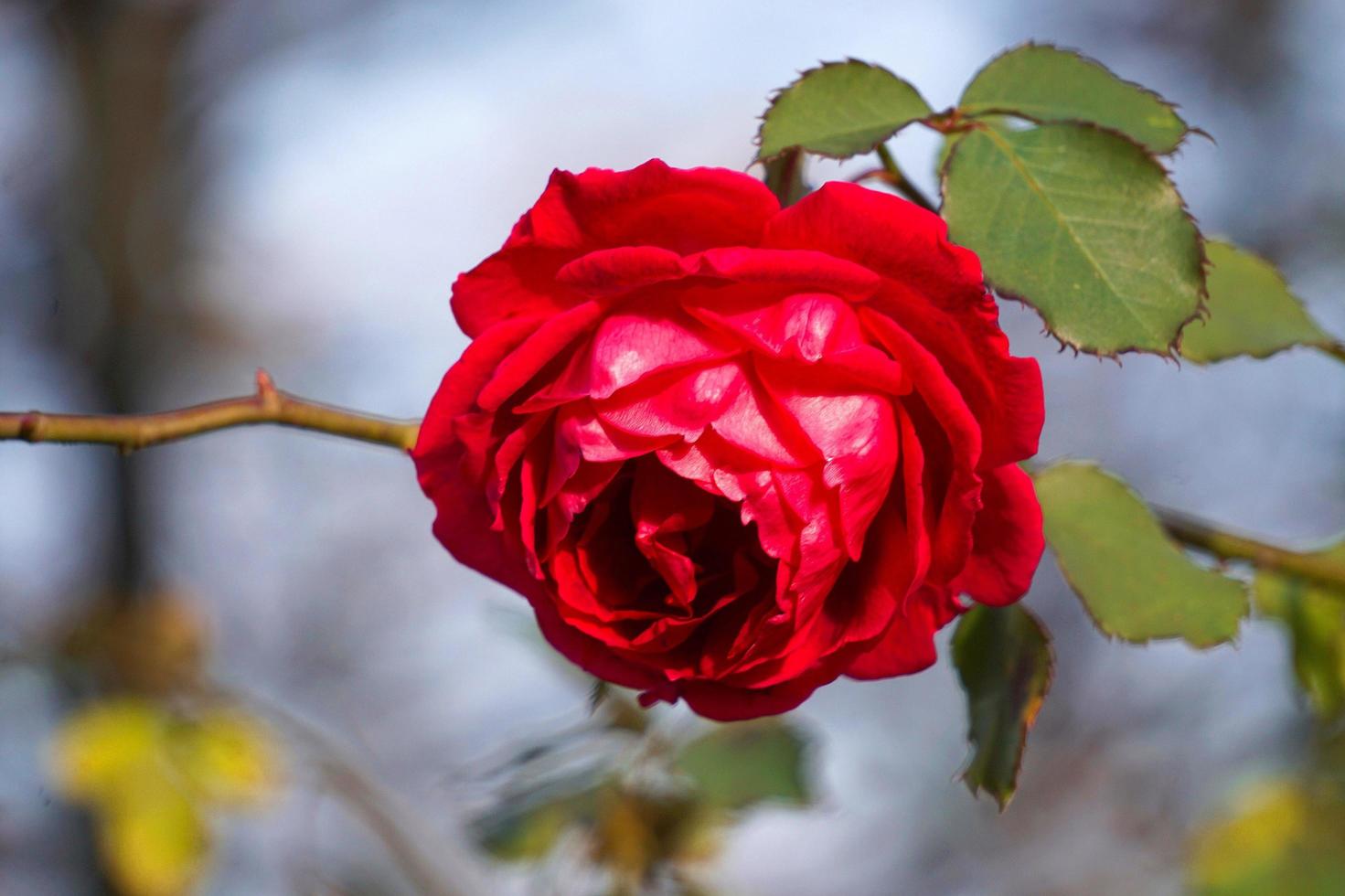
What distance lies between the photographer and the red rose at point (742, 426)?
1.53 ft

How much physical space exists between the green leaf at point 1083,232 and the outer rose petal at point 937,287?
5cm

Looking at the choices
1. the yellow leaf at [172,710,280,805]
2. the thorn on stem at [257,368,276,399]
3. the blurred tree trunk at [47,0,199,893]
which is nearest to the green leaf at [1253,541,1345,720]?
the thorn on stem at [257,368,276,399]

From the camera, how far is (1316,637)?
2.92 feet

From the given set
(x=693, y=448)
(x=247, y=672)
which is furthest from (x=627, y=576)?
(x=247, y=672)

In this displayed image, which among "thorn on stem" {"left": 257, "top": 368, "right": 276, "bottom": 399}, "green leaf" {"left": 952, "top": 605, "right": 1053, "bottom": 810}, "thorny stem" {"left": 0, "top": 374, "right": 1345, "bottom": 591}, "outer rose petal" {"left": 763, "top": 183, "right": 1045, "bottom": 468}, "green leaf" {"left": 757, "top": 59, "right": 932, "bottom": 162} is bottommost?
"green leaf" {"left": 952, "top": 605, "right": 1053, "bottom": 810}

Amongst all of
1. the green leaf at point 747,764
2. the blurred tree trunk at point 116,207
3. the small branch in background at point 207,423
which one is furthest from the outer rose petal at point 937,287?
the blurred tree trunk at point 116,207

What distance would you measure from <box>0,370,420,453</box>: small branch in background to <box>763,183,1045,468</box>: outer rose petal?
0.85 ft

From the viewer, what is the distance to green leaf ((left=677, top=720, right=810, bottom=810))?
108 centimetres

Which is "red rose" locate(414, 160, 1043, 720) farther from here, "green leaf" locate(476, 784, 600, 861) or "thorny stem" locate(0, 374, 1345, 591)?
"green leaf" locate(476, 784, 600, 861)

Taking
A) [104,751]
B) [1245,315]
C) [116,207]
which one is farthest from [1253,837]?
[116,207]

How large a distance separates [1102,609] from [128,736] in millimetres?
1184

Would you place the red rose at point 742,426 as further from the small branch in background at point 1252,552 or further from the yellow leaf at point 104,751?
the yellow leaf at point 104,751

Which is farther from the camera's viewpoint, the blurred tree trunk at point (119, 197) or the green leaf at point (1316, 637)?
the blurred tree trunk at point (119, 197)

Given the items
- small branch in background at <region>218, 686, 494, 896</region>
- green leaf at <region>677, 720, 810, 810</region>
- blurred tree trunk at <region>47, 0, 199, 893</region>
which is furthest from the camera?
blurred tree trunk at <region>47, 0, 199, 893</region>
